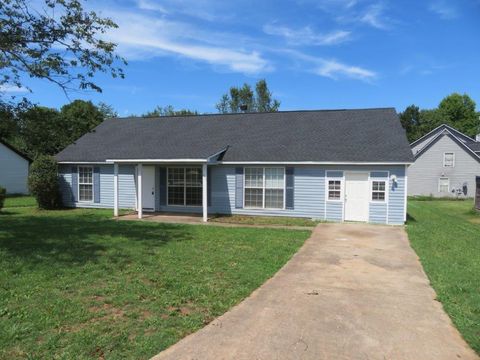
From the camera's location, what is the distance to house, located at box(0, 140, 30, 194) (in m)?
31.5

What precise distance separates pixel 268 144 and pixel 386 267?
10091mm

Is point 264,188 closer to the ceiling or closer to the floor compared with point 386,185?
closer to the floor

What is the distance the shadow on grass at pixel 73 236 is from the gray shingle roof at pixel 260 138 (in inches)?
141

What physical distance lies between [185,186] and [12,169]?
2041cm

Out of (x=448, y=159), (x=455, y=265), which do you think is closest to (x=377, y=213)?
(x=455, y=265)

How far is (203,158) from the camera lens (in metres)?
16.0

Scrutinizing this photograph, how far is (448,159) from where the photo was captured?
1396 inches

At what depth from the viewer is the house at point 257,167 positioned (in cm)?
1581

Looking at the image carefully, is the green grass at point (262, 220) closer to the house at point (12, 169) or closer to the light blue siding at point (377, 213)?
the light blue siding at point (377, 213)

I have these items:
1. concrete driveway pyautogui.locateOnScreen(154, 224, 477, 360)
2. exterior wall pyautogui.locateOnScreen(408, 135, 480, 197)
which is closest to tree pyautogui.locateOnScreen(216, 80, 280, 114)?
exterior wall pyautogui.locateOnScreen(408, 135, 480, 197)

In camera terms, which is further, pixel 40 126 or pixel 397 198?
pixel 397 198

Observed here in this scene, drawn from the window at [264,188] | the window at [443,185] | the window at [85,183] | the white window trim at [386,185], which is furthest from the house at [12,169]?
the window at [443,185]

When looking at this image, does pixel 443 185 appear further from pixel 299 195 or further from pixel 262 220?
pixel 262 220

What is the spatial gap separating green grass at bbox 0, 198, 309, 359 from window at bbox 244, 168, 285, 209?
3950 millimetres
